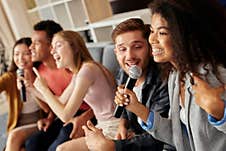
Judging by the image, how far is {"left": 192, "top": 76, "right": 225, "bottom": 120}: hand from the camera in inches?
40.6

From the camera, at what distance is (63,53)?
1947mm

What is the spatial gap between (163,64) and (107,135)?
0.51 meters

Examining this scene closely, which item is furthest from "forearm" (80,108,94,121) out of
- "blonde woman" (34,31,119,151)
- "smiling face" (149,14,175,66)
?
"smiling face" (149,14,175,66)

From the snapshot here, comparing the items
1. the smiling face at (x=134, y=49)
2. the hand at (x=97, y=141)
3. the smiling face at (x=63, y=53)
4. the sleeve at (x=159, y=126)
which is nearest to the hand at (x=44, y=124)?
the smiling face at (x=63, y=53)

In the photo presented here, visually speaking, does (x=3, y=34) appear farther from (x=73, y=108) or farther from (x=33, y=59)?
(x=73, y=108)

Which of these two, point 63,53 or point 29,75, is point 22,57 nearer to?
point 29,75

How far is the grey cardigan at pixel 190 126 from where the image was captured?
3.81ft

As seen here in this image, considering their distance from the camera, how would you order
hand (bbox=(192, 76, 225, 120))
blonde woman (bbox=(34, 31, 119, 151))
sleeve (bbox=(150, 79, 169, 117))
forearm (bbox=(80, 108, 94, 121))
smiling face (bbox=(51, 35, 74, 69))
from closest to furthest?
Answer: hand (bbox=(192, 76, 225, 120)) → sleeve (bbox=(150, 79, 169, 117)) → blonde woman (bbox=(34, 31, 119, 151)) → smiling face (bbox=(51, 35, 74, 69)) → forearm (bbox=(80, 108, 94, 121))

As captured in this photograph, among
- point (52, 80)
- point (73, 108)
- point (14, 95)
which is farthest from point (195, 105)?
point (14, 95)

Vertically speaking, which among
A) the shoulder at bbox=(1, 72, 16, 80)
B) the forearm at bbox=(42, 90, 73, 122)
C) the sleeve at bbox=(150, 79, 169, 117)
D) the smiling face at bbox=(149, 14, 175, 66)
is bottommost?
the forearm at bbox=(42, 90, 73, 122)

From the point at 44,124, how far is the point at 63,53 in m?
Result: 0.51

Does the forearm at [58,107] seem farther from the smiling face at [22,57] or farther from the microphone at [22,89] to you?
the smiling face at [22,57]

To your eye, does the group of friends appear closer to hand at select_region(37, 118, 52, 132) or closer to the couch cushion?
hand at select_region(37, 118, 52, 132)

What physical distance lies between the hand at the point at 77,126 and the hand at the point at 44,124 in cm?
21
